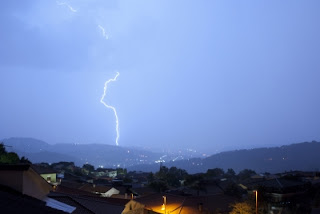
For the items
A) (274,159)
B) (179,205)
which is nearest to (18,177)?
(179,205)

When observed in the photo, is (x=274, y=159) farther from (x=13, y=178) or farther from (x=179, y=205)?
(x=13, y=178)

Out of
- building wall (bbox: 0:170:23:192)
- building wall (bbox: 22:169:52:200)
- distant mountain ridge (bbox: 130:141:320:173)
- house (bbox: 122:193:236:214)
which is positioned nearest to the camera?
building wall (bbox: 0:170:23:192)

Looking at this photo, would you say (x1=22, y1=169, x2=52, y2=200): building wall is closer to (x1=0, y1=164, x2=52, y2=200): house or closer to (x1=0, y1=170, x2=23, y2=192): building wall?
(x1=0, y1=164, x2=52, y2=200): house

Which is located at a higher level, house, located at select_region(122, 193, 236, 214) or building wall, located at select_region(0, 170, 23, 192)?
building wall, located at select_region(0, 170, 23, 192)

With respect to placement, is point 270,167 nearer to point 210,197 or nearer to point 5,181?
point 210,197

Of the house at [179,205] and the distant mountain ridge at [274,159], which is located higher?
the house at [179,205]

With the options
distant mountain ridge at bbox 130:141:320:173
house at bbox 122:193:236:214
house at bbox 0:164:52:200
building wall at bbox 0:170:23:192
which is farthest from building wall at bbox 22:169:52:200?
distant mountain ridge at bbox 130:141:320:173

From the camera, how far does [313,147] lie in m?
150

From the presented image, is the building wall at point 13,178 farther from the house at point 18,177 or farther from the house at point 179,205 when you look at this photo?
the house at point 179,205

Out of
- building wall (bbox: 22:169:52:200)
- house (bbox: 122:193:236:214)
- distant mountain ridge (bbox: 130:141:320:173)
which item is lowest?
distant mountain ridge (bbox: 130:141:320:173)

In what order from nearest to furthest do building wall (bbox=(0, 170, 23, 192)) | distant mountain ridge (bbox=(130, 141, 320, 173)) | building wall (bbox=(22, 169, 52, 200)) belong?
1. building wall (bbox=(0, 170, 23, 192))
2. building wall (bbox=(22, 169, 52, 200))
3. distant mountain ridge (bbox=(130, 141, 320, 173))

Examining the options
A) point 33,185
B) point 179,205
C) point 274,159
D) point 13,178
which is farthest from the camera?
point 274,159

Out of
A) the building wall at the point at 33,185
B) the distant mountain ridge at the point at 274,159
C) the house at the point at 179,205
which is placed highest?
the building wall at the point at 33,185

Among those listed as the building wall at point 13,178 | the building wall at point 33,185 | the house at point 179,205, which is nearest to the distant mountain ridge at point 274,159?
the house at point 179,205
